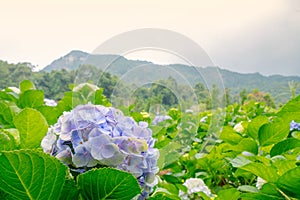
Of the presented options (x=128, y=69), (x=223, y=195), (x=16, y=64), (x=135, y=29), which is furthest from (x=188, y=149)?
(x=16, y=64)

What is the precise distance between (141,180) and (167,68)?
0.97 metres

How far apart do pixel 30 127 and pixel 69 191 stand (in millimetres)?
157

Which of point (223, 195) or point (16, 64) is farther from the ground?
point (223, 195)

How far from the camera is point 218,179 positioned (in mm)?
1493

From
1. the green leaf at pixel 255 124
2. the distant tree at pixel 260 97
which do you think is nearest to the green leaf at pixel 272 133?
the green leaf at pixel 255 124

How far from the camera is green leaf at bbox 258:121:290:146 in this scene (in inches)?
38.6

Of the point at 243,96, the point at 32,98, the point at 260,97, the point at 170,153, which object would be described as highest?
the point at 32,98

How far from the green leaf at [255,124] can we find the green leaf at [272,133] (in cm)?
2

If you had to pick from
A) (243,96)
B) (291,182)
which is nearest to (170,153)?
(291,182)

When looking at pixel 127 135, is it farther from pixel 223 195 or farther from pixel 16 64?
pixel 16 64

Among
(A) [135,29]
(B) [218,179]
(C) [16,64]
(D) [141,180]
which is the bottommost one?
(C) [16,64]

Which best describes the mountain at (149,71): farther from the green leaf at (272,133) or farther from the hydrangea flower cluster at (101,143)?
the hydrangea flower cluster at (101,143)

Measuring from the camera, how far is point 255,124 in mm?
1044

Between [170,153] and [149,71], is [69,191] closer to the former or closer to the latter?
[170,153]
